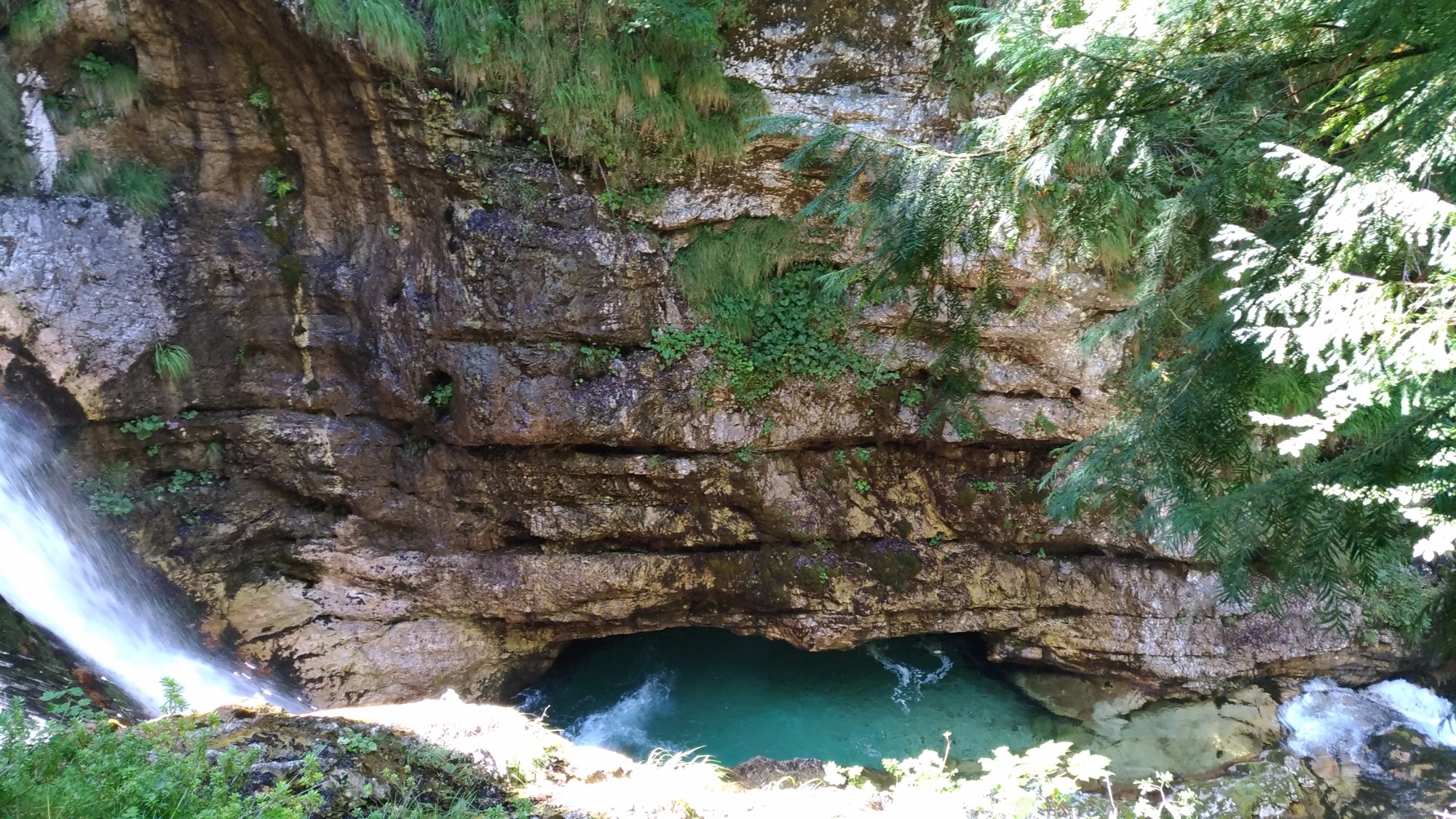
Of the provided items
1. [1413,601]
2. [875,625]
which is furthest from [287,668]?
[1413,601]

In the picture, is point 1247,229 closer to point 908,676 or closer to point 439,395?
point 908,676

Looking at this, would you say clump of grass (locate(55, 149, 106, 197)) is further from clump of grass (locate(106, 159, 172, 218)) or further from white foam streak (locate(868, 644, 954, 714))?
white foam streak (locate(868, 644, 954, 714))

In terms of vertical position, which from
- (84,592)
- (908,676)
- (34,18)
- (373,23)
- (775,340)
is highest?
(34,18)

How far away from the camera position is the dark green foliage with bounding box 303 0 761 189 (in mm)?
5766

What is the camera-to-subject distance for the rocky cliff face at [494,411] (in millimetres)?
6020

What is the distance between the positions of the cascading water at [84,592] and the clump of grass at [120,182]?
1.81 meters

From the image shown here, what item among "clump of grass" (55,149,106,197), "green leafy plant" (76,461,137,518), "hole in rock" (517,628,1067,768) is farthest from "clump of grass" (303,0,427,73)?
"hole in rock" (517,628,1067,768)

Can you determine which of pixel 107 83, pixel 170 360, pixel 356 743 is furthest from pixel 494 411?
pixel 107 83

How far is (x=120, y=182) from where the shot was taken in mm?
6004

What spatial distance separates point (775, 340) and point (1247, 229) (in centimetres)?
390

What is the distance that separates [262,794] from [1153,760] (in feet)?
23.5

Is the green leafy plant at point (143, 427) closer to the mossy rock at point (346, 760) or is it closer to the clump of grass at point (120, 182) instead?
the clump of grass at point (120, 182)

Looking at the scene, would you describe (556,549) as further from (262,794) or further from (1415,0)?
(1415,0)

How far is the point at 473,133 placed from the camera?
19.9ft
